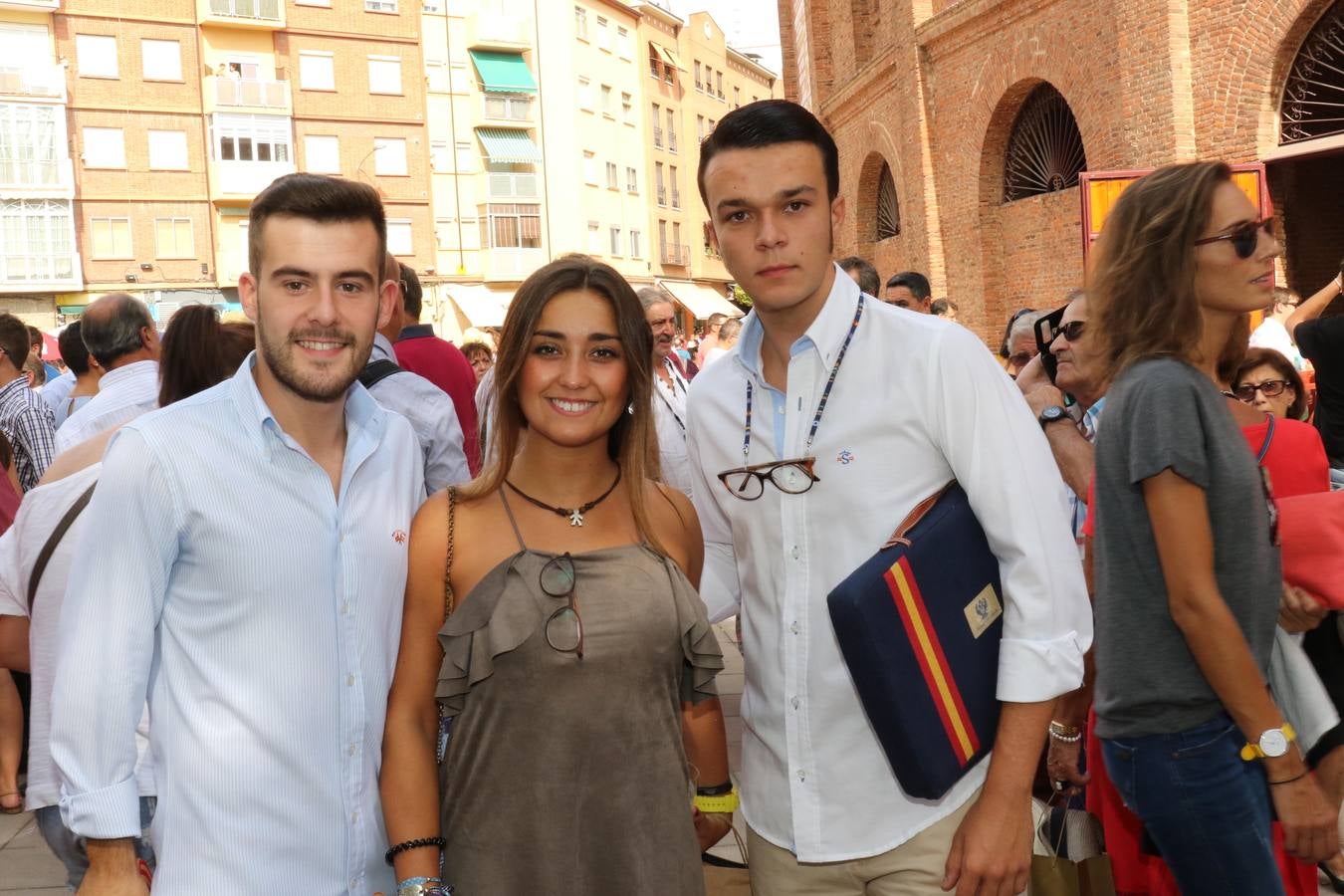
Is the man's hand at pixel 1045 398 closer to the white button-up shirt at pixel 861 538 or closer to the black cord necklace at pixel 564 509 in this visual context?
the white button-up shirt at pixel 861 538

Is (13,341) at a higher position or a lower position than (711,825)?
higher

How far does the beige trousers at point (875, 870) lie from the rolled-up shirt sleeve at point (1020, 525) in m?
0.34

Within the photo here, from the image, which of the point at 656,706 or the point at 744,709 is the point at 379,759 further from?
the point at 744,709

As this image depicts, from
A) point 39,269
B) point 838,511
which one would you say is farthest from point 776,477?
point 39,269

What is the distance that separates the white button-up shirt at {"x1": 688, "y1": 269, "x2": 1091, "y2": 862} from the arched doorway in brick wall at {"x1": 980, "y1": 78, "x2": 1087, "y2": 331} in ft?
45.9

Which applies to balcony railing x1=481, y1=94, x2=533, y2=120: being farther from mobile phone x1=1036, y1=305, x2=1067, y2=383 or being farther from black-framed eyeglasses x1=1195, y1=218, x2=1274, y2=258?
black-framed eyeglasses x1=1195, y1=218, x2=1274, y2=258

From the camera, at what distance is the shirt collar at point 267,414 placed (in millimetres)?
2516

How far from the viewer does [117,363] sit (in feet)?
17.5

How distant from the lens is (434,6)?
49.2m

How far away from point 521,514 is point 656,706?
529 millimetres

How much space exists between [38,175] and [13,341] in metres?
37.5

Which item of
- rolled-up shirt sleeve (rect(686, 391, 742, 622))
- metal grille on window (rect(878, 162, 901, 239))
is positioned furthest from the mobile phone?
metal grille on window (rect(878, 162, 901, 239))

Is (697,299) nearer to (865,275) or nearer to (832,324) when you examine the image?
(865,275)

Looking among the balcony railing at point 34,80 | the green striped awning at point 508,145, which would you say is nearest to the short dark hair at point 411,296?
the balcony railing at point 34,80
